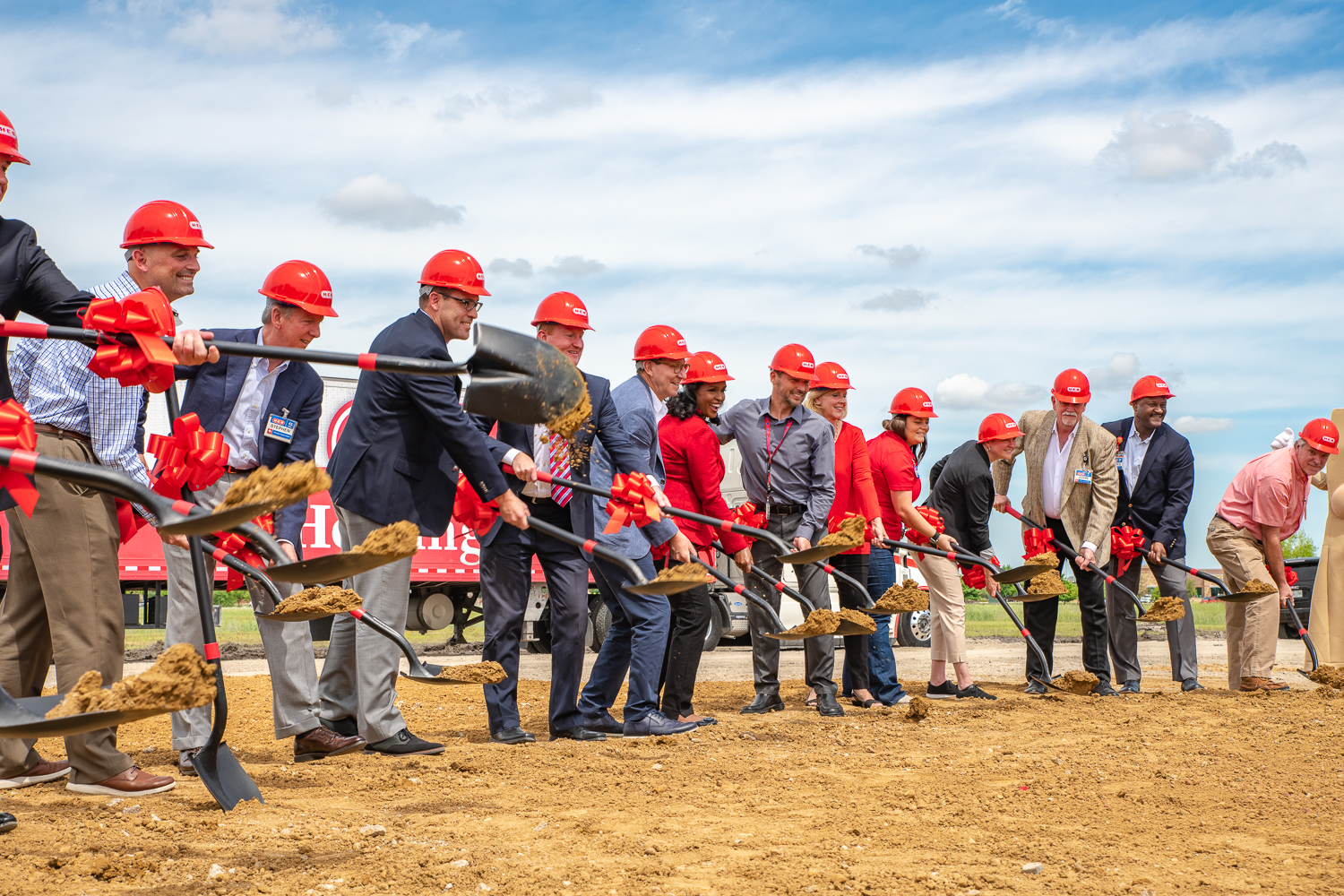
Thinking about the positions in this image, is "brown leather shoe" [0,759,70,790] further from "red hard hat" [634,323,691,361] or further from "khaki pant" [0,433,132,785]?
"red hard hat" [634,323,691,361]

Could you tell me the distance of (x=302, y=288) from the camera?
4.98 metres

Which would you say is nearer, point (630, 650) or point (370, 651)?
point (370, 651)

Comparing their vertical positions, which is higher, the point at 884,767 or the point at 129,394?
the point at 129,394

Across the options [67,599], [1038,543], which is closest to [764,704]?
[1038,543]

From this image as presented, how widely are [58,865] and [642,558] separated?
332 centimetres

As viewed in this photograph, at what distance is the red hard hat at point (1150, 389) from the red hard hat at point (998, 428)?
1.19 m

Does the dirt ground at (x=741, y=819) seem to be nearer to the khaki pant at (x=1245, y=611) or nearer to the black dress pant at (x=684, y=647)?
the black dress pant at (x=684, y=647)

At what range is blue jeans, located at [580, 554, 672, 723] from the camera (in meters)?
5.97

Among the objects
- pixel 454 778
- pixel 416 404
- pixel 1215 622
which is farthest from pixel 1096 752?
pixel 1215 622

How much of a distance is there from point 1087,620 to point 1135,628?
0.36m

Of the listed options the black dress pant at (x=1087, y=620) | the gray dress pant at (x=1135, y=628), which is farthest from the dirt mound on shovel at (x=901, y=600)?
the gray dress pant at (x=1135, y=628)

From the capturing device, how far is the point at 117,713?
2.52 meters

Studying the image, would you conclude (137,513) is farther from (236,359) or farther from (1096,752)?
(1096,752)

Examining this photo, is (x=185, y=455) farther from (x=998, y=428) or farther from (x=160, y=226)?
(x=998, y=428)
